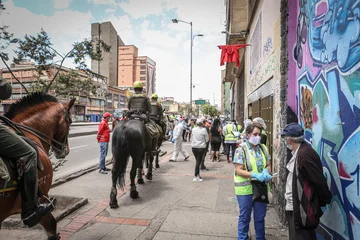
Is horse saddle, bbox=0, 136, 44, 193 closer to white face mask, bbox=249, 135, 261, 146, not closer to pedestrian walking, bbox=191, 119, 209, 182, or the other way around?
white face mask, bbox=249, 135, 261, 146

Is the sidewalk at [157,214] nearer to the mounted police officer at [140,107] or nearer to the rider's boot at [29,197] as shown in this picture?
the rider's boot at [29,197]

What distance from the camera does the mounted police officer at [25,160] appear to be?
8.56 feet

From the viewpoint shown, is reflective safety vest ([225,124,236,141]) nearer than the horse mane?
No

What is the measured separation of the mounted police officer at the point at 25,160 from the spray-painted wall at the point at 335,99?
338 cm

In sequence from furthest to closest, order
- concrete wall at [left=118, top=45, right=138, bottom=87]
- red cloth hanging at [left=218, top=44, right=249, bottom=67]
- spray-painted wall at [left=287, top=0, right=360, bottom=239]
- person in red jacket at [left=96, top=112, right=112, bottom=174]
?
concrete wall at [left=118, top=45, right=138, bottom=87]
red cloth hanging at [left=218, top=44, right=249, bottom=67]
person in red jacket at [left=96, top=112, right=112, bottom=174]
spray-painted wall at [left=287, top=0, right=360, bottom=239]

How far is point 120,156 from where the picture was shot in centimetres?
550

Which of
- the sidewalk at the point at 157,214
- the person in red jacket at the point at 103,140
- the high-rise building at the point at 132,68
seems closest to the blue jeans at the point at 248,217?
the sidewalk at the point at 157,214

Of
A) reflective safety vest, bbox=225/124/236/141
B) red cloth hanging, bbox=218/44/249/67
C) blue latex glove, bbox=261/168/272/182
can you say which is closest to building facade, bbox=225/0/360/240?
blue latex glove, bbox=261/168/272/182

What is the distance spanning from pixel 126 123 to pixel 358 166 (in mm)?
4593

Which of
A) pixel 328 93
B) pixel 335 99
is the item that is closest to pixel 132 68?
pixel 328 93

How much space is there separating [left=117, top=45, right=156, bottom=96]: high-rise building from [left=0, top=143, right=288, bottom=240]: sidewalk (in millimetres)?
108942

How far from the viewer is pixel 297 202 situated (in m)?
2.71

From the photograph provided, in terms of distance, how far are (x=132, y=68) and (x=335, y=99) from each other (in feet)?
388

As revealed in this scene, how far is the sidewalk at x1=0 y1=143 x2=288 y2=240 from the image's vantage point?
408 centimetres
